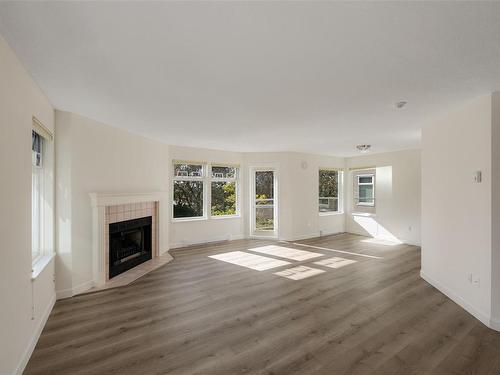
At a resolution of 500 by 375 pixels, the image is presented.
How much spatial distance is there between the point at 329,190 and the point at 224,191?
10.6 feet

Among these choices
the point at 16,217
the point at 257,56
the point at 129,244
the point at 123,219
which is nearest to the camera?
the point at 257,56

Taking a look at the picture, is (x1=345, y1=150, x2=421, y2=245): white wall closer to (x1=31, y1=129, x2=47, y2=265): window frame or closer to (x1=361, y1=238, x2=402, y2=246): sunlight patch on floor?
(x1=361, y1=238, x2=402, y2=246): sunlight patch on floor

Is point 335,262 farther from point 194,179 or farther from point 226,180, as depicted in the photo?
point 194,179

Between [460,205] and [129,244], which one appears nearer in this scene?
[460,205]

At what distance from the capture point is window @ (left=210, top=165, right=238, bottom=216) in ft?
21.7

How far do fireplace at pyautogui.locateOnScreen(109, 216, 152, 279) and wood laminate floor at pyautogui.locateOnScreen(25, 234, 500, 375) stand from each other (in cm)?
57

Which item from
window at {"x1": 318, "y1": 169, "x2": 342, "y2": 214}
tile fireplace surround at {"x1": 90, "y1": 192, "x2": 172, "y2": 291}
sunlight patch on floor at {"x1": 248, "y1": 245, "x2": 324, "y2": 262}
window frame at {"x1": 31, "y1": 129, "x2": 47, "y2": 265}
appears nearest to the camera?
window frame at {"x1": 31, "y1": 129, "x2": 47, "y2": 265}

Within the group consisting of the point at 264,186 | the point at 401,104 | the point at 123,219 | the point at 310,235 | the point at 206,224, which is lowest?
the point at 310,235

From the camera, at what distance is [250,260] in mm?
5004

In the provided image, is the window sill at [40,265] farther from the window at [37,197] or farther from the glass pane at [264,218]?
the glass pane at [264,218]

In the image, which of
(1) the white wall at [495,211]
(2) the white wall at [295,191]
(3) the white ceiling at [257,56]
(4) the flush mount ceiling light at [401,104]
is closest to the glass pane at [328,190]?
(2) the white wall at [295,191]

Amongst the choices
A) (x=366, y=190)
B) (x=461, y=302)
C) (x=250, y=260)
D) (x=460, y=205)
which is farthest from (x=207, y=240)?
(x=460, y=205)

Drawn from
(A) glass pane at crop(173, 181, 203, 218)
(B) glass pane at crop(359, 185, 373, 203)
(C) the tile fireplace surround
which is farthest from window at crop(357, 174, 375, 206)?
(C) the tile fireplace surround

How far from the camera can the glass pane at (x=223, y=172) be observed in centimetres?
661
